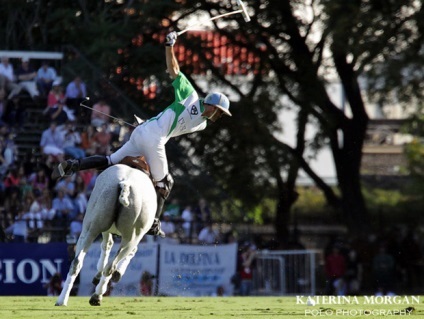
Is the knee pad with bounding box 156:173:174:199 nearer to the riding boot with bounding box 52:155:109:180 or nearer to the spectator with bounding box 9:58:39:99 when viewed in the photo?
the riding boot with bounding box 52:155:109:180

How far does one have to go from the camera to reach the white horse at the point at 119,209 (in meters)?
13.6

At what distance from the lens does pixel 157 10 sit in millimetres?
29031

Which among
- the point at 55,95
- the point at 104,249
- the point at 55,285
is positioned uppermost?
the point at 55,95

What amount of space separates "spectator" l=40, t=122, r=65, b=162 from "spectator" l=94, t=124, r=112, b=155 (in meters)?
0.70

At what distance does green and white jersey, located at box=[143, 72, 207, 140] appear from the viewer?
14586mm

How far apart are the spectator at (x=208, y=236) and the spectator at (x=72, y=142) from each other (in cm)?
285

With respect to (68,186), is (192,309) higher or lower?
lower

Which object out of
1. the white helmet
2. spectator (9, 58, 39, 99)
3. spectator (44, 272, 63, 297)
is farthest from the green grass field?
spectator (9, 58, 39, 99)

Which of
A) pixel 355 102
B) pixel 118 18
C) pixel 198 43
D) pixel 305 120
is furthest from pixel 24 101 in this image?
pixel 355 102

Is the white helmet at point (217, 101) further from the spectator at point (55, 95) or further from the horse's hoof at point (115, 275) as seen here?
the spectator at point (55, 95)

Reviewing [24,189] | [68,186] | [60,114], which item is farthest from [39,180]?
[60,114]

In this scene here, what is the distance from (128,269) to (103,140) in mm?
3238

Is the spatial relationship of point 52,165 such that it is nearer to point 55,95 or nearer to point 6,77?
point 55,95

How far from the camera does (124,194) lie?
13.4 metres
